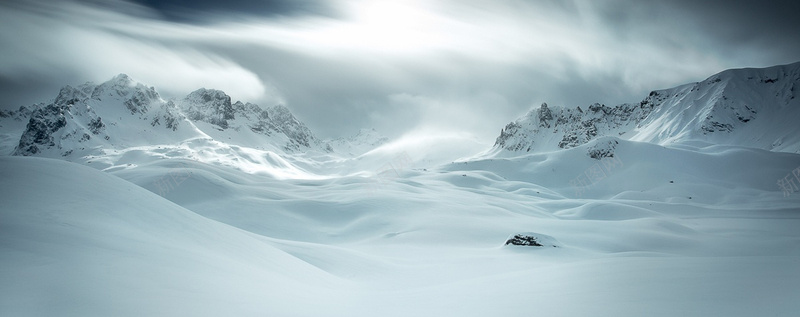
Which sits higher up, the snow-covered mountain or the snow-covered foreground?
the snow-covered mountain

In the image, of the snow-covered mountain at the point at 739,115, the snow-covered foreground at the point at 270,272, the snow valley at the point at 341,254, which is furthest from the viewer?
the snow-covered mountain at the point at 739,115

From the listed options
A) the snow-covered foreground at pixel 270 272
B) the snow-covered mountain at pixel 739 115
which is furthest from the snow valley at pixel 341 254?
the snow-covered mountain at pixel 739 115

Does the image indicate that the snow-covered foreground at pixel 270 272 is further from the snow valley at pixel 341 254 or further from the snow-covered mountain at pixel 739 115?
the snow-covered mountain at pixel 739 115

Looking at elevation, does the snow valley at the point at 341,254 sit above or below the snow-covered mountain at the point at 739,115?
below

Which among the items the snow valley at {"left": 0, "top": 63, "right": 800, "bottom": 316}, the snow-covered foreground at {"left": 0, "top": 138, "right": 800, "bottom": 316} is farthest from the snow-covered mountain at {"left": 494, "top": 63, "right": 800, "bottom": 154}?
the snow-covered foreground at {"left": 0, "top": 138, "right": 800, "bottom": 316}

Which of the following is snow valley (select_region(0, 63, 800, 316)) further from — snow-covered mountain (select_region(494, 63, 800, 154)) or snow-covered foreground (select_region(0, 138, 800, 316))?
snow-covered mountain (select_region(494, 63, 800, 154))

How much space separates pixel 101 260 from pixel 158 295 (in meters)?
1.16

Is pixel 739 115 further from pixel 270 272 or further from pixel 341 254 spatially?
pixel 270 272

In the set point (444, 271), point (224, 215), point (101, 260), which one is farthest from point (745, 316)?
point (224, 215)

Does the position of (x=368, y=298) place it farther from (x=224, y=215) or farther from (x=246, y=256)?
(x=224, y=215)

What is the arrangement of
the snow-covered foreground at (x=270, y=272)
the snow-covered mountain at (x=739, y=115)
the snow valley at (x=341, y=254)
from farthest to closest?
the snow-covered mountain at (x=739, y=115) → the snow valley at (x=341, y=254) → the snow-covered foreground at (x=270, y=272)

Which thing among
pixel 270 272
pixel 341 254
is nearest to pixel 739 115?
pixel 341 254

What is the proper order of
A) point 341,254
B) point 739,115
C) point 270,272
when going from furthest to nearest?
point 739,115, point 341,254, point 270,272

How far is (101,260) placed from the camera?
5016 millimetres
